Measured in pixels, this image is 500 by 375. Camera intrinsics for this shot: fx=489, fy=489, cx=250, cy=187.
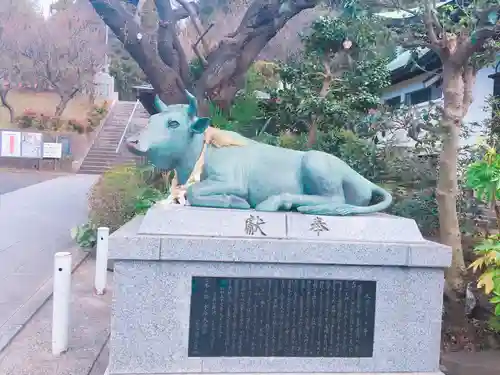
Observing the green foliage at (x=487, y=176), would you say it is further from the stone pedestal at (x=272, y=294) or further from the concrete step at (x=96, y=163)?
the concrete step at (x=96, y=163)

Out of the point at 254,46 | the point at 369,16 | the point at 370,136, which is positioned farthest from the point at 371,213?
the point at 254,46

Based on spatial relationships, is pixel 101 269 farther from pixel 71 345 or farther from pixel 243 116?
pixel 243 116

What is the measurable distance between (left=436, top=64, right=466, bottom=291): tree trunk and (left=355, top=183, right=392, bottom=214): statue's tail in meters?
1.41

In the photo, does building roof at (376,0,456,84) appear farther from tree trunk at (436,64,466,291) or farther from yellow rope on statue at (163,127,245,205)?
yellow rope on statue at (163,127,245,205)

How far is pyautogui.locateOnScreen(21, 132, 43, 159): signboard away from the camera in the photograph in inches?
913

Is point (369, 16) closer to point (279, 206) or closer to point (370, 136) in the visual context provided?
point (370, 136)

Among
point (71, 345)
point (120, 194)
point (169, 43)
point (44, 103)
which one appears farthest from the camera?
point (44, 103)

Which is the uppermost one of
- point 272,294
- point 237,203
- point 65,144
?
point 65,144

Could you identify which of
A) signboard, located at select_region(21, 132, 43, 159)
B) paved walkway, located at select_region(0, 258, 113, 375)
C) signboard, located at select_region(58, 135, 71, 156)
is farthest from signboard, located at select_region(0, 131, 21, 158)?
paved walkway, located at select_region(0, 258, 113, 375)

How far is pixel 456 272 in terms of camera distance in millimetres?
5172

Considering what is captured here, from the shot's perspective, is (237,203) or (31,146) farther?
(31,146)

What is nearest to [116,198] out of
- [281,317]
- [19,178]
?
[281,317]

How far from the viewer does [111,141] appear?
26328mm

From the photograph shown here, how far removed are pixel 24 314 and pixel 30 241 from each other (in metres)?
4.09
